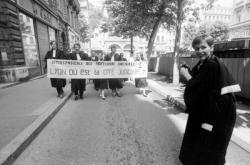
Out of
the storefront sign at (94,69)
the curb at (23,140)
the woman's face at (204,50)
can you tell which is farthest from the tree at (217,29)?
the woman's face at (204,50)

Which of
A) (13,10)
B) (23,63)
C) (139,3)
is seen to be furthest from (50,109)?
(139,3)

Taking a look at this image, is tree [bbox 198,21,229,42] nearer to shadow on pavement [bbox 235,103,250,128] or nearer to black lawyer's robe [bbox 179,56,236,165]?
shadow on pavement [bbox 235,103,250,128]

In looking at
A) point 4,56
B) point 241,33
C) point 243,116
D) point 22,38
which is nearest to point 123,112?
point 243,116

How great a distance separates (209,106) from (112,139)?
2.13 metres

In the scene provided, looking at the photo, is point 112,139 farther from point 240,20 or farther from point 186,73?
point 240,20

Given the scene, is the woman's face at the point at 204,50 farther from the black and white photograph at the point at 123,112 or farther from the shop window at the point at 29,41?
the shop window at the point at 29,41

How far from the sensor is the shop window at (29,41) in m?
10.7

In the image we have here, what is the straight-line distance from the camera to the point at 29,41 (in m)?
11.5

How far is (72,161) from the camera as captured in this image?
276cm

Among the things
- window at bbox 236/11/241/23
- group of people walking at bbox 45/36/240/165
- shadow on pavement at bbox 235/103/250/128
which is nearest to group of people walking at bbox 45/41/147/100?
shadow on pavement at bbox 235/103/250/128

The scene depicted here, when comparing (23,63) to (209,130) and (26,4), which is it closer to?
(26,4)

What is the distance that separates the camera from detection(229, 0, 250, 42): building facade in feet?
140

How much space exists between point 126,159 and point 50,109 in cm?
322

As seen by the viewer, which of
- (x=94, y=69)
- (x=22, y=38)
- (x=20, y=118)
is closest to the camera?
(x=20, y=118)
